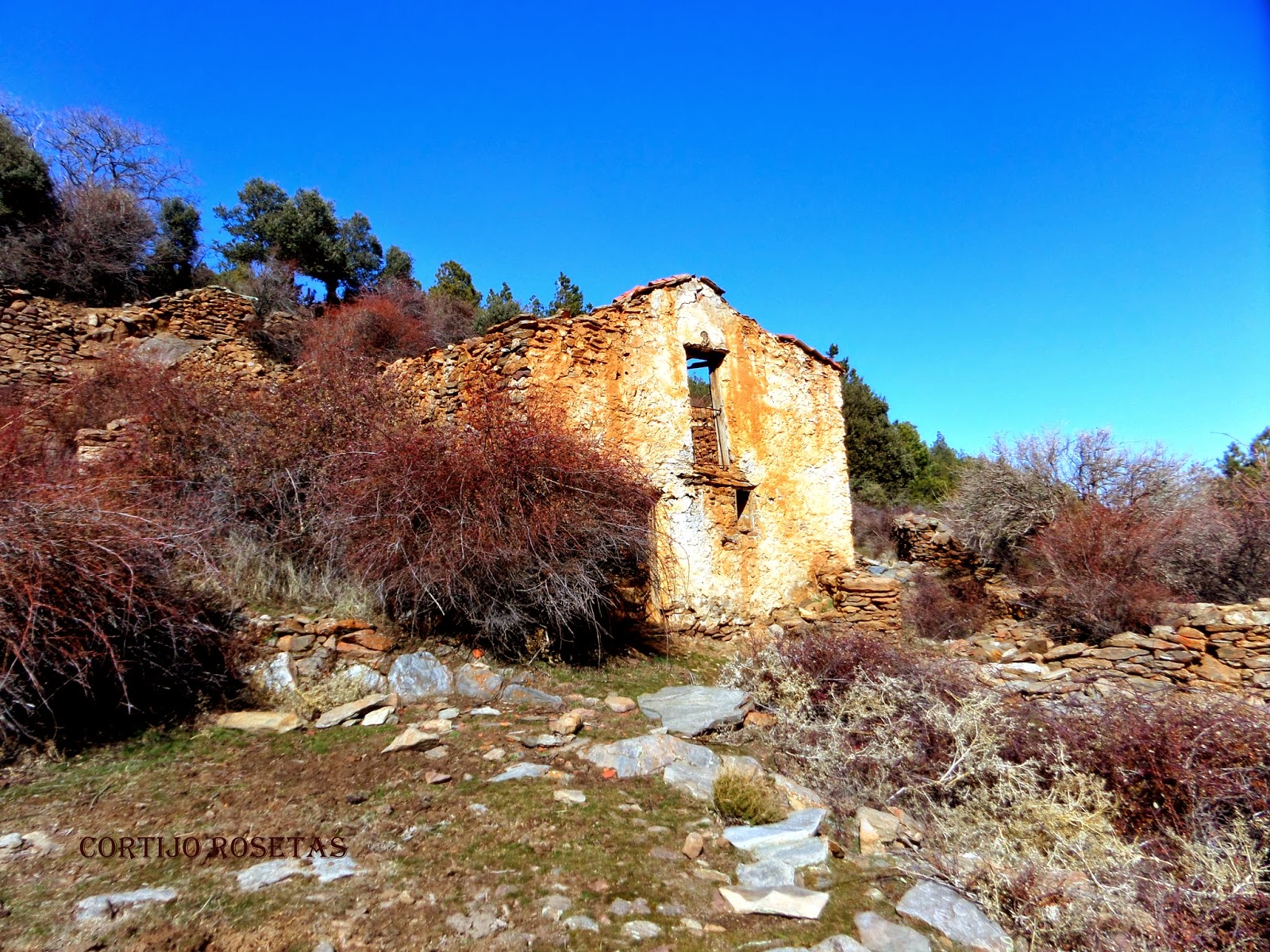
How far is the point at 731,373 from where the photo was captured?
31.3 feet

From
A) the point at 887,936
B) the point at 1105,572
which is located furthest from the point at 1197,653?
the point at 887,936

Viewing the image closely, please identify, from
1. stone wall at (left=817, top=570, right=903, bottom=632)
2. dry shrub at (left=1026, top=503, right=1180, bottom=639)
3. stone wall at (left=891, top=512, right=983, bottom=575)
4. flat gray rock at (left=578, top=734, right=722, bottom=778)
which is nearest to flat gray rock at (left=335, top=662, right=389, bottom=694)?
flat gray rock at (left=578, top=734, right=722, bottom=778)

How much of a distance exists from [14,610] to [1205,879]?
23.1 ft

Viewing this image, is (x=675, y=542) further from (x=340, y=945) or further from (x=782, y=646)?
(x=340, y=945)

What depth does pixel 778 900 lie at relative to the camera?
307 cm

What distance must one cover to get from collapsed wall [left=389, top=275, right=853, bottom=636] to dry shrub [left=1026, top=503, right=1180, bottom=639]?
10.5ft

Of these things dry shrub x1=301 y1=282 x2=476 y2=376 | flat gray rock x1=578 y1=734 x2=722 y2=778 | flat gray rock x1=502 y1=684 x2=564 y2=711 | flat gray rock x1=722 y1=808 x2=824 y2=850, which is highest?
dry shrub x1=301 y1=282 x2=476 y2=376

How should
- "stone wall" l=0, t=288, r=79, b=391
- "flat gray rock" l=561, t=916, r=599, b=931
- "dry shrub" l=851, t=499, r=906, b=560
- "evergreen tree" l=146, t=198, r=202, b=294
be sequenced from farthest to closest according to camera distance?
"dry shrub" l=851, t=499, r=906, b=560 < "evergreen tree" l=146, t=198, r=202, b=294 < "stone wall" l=0, t=288, r=79, b=391 < "flat gray rock" l=561, t=916, r=599, b=931

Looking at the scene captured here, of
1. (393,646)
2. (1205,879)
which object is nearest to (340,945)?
(393,646)

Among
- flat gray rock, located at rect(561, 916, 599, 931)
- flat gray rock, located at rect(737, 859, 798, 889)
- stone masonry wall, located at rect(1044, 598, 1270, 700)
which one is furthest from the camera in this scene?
stone masonry wall, located at rect(1044, 598, 1270, 700)

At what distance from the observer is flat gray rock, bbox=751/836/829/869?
11.3 feet

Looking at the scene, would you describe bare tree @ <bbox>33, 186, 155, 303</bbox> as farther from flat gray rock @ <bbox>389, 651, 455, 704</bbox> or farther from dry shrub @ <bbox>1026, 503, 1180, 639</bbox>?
dry shrub @ <bbox>1026, 503, 1180, 639</bbox>

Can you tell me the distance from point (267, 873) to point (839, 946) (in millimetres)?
2625

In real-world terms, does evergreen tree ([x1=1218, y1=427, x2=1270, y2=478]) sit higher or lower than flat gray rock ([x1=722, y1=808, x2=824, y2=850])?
higher
